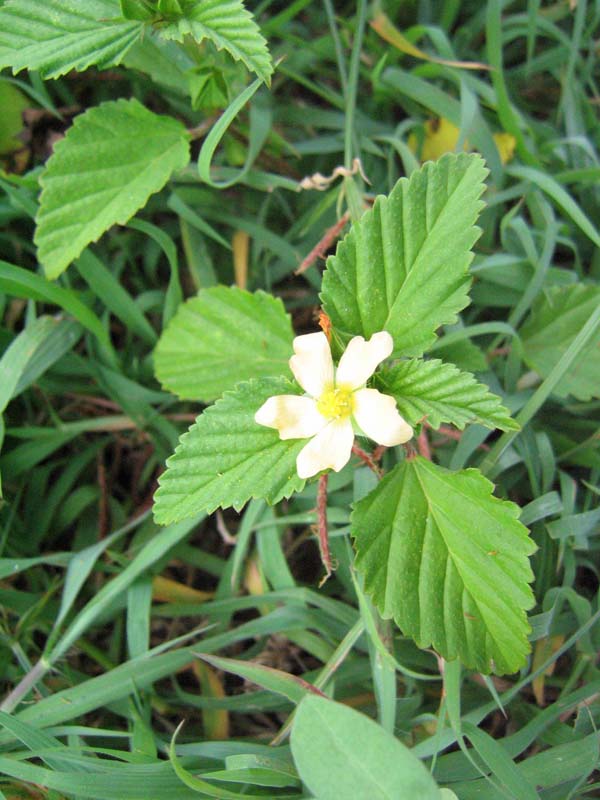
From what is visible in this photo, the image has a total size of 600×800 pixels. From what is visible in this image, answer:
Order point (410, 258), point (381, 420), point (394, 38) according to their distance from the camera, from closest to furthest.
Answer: point (381, 420) → point (410, 258) → point (394, 38)

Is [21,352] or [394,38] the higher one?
[394,38]

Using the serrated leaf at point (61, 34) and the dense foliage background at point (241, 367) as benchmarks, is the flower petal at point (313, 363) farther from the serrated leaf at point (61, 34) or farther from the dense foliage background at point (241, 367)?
the serrated leaf at point (61, 34)

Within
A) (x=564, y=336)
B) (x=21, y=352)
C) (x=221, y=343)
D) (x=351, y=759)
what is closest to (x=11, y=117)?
(x=21, y=352)

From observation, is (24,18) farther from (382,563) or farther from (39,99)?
(382,563)

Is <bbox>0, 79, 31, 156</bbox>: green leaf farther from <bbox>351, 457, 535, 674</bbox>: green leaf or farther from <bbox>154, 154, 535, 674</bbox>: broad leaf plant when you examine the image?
<bbox>351, 457, 535, 674</bbox>: green leaf

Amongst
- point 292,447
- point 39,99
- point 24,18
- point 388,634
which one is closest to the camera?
point 292,447

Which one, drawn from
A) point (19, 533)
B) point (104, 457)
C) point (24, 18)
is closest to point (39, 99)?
point (24, 18)

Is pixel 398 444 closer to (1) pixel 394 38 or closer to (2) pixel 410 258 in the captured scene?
(2) pixel 410 258
